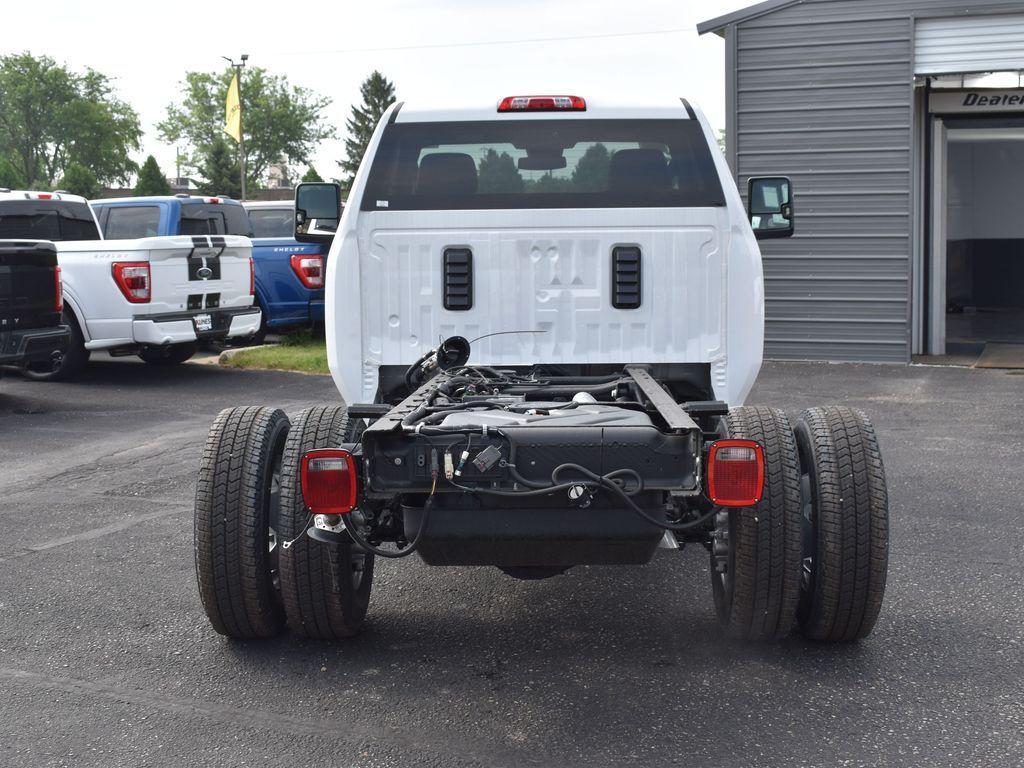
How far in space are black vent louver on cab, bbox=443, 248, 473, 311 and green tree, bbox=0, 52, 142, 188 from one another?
87628mm

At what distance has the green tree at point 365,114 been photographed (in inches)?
3649

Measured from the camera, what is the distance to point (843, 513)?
426 cm

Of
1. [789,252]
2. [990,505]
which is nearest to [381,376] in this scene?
[990,505]

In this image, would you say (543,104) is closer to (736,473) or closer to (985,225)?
(736,473)

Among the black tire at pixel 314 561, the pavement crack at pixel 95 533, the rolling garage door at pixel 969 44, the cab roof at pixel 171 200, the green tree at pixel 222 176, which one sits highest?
the green tree at pixel 222 176

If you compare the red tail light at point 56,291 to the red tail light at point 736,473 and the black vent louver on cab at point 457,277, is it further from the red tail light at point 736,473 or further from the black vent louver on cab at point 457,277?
the red tail light at point 736,473

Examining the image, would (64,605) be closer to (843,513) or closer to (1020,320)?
(843,513)

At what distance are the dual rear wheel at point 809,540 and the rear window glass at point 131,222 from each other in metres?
10.8

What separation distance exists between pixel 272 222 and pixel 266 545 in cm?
1250

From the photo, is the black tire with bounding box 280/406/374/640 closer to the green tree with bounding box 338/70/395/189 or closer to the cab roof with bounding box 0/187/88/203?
the cab roof with bounding box 0/187/88/203

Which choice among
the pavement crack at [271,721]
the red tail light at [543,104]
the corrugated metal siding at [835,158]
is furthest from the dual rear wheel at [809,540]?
the corrugated metal siding at [835,158]

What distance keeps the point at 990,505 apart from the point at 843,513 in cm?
308

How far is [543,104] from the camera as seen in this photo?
5.86 meters

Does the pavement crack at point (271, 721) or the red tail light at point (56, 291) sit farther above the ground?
the red tail light at point (56, 291)
